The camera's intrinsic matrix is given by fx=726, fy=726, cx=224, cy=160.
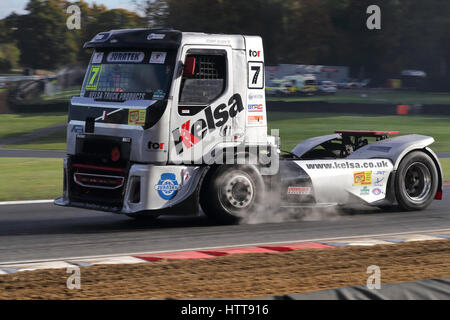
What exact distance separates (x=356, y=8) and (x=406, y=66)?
706 cm

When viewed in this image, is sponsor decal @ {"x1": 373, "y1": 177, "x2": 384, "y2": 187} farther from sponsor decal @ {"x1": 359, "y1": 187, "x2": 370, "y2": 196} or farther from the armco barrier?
the armco barrier

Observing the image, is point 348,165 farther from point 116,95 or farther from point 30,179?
point 30,179

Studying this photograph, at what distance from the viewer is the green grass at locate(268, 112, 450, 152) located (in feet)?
118

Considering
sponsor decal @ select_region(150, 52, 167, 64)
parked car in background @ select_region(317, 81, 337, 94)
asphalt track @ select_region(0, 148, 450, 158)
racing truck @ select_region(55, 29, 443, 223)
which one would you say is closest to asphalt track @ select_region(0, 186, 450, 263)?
racing truck @ select_region(55, 29, 443, 223)

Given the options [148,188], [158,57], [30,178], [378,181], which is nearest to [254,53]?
[158,57]

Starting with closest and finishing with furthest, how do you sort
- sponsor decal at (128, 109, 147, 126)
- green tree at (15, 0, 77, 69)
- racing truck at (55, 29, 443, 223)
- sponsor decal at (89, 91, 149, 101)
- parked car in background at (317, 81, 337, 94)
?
1. sponsor decal at (128, 109, 147, 126)
2. racing truck at (55, 29, 443, 223)
3. sponsor decal at (89, 91, 149, 101)
4. parked car in background at (317, 81, 337, 94)
5. green tree at (15, 0, 77, 69)

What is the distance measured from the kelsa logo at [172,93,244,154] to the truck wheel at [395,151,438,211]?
3287 mm

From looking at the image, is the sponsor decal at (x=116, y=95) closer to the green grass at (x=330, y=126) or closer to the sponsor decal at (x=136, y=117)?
the sponsor decal at (x=136, y=117)

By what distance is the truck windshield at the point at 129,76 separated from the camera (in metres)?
9.38

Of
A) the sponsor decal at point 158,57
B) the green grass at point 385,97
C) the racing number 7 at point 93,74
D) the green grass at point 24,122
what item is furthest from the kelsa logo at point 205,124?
the green grass at point 385,97

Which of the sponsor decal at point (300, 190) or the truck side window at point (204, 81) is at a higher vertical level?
the truck side window at point (204, 81)

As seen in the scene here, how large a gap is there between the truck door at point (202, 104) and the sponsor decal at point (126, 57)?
62 cm

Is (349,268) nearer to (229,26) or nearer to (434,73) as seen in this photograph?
(229,26)
